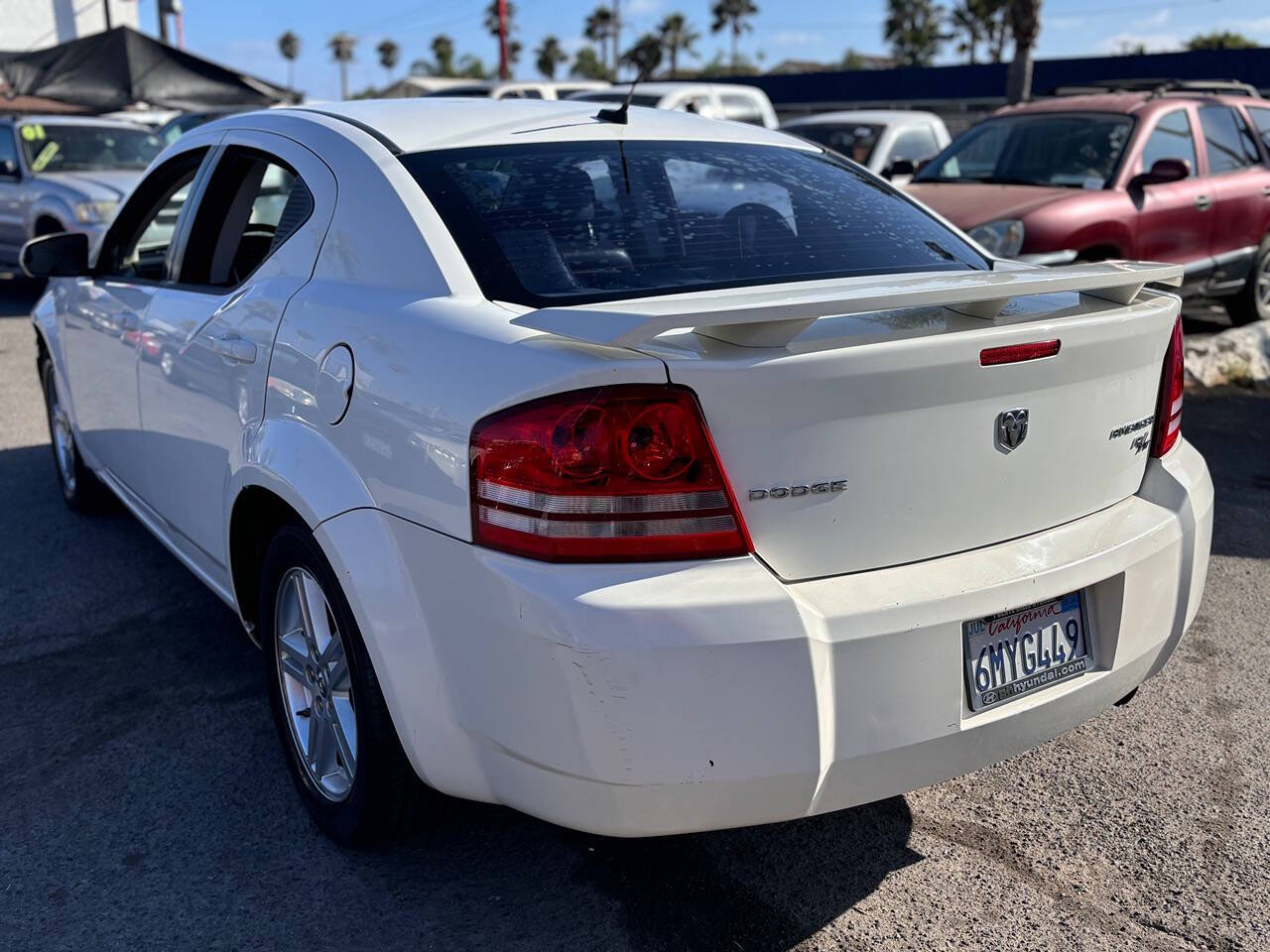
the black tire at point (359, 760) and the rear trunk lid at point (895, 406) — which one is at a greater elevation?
the rear trunk lid at point (895, 406)

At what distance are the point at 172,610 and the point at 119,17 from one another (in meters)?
47.6

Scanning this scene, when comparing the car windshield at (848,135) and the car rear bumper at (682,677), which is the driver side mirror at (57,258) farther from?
the car windshield at (848,135)

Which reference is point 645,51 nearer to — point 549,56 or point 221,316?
point 549,56

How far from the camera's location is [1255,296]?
9.23 meters

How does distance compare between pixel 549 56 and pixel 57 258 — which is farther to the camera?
pixel 549 56

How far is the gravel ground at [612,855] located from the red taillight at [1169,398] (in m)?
0.91

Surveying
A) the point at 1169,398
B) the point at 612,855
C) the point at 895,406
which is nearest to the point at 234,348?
the point at 612,855

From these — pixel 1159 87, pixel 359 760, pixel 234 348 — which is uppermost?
pixel 1159 87

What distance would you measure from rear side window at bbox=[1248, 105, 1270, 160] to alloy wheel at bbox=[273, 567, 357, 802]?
29.8 ft

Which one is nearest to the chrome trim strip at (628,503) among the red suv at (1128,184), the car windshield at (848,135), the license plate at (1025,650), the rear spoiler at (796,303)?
the rear spoiler at (796,303)

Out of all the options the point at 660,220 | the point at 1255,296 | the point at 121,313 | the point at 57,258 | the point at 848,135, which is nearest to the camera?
the point at 660,220

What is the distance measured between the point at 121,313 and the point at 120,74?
15724 millimetres

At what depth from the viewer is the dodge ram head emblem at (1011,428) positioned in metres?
2.35

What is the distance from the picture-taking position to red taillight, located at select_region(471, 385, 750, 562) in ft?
6.93
